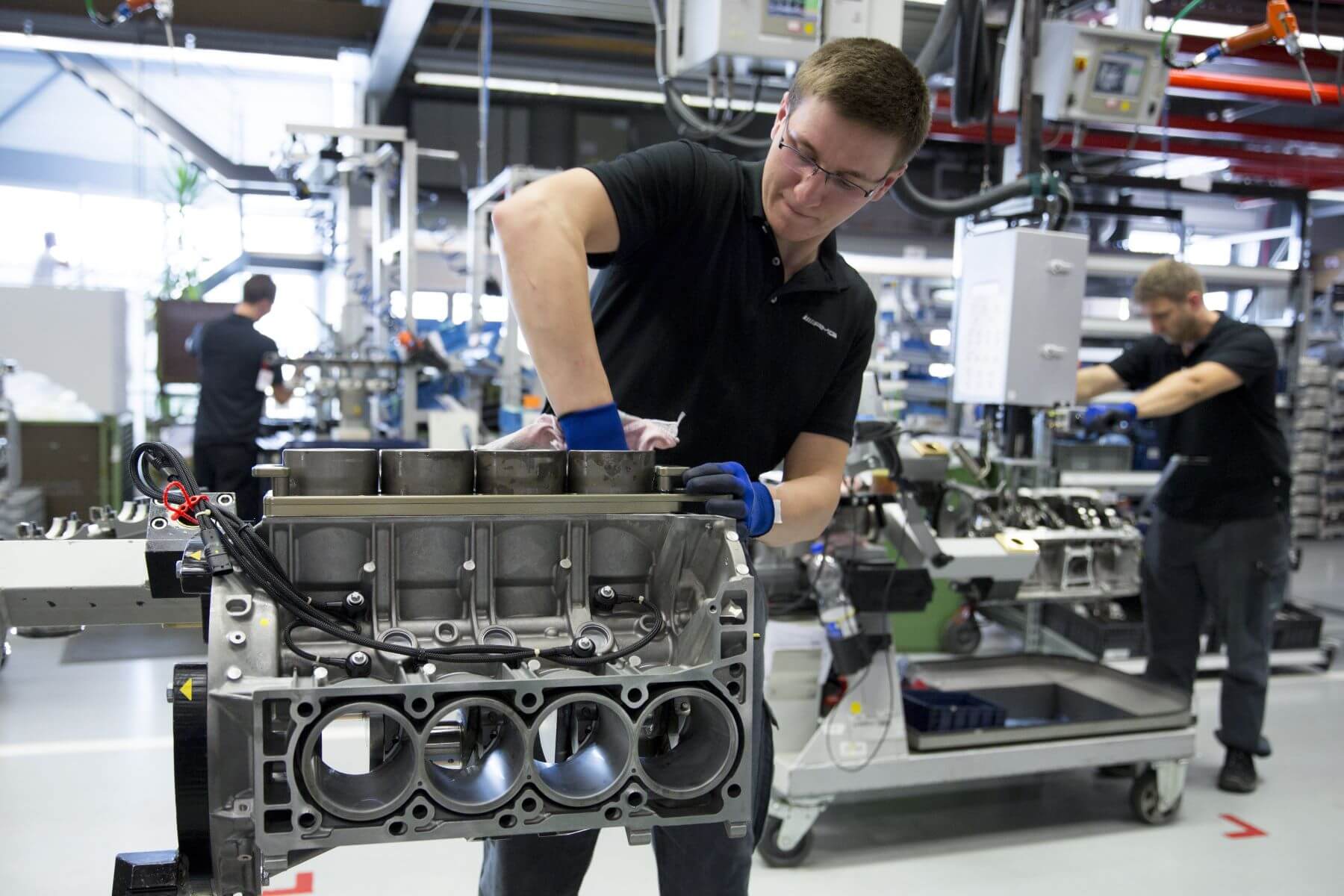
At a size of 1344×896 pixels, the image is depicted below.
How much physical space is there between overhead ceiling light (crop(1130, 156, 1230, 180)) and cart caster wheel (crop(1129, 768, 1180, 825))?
662cm

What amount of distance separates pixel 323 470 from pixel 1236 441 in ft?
10.1

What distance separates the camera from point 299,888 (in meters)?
2.44

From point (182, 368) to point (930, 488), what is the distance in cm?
470

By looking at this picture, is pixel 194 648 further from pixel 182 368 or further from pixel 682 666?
pixel 682 666

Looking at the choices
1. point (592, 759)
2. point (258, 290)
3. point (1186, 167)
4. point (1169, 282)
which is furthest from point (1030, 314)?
point (1186, 167)

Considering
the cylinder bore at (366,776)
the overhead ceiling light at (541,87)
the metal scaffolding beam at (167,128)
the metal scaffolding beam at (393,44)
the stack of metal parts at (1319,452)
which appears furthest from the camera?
the stack of metal parts at (1319,452)

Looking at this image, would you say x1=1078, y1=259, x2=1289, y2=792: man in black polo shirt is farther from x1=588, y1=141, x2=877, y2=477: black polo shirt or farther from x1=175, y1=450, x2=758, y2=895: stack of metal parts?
x1=175, y1=450, x2=758, y2=895: stack of metal parts

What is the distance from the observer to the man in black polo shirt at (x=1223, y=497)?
3.15 meters

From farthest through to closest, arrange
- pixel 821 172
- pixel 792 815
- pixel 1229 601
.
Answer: pixel 1229 601
pixel 792 815
pixel 821 172

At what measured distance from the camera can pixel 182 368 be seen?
232 inches

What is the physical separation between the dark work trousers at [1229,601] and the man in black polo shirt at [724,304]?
223 centimetres

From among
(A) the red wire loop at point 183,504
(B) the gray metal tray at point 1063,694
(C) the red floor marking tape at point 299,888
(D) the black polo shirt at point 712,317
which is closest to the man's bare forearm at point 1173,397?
(B) the gray metal tray at point 1063,694

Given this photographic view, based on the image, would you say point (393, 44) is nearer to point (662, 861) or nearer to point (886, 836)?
point (886, 836)

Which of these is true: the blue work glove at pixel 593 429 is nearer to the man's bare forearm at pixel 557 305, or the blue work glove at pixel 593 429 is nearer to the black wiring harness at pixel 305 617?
the man's bare forearm at pixel 557 305
